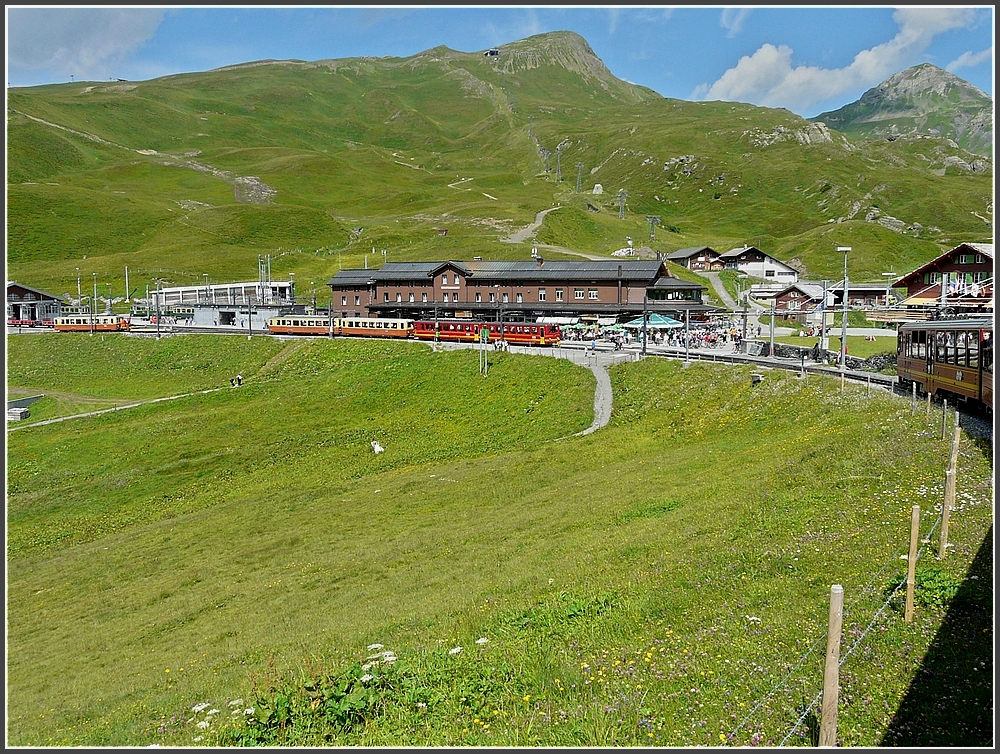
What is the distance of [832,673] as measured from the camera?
8141 mm

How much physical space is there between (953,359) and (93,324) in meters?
102

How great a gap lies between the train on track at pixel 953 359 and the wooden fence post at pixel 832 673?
21.5 metres

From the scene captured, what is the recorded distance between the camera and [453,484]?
3262 cm

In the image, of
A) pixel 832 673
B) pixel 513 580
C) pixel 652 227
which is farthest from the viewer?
pixel 652 227

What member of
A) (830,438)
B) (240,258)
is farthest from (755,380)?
(240,258)

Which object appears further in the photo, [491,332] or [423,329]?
[423,329]

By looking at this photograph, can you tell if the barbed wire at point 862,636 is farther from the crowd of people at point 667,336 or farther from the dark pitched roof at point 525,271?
the dark pitched roof at point 525,271

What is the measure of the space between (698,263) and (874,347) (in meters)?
72.3

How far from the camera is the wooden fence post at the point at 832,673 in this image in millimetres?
7727

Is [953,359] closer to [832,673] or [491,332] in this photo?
[832,673]

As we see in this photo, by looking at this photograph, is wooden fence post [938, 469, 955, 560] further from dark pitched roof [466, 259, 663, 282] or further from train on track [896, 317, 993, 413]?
dark pitched roof [466, 259, 663, 282]

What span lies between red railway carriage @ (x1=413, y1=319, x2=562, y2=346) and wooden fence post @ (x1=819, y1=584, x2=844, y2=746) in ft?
185

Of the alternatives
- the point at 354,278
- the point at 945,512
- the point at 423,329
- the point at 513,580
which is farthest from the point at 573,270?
the point at 945,512

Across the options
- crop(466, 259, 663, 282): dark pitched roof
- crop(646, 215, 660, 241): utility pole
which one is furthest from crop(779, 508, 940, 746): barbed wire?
crop(646, 215, 660, 241): utility pole
